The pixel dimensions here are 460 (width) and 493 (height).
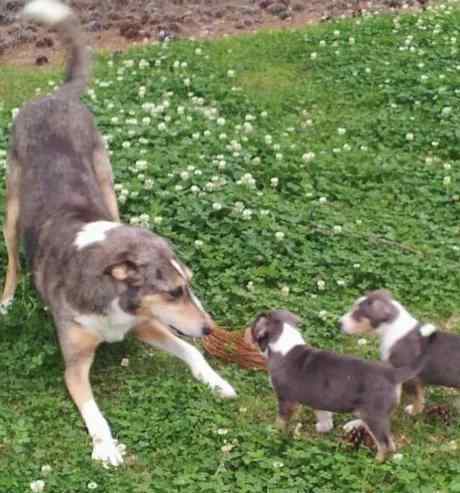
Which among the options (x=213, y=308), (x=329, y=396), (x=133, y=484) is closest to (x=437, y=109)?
(x=213, y=308)

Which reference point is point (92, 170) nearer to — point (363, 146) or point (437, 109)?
point (363, 146)

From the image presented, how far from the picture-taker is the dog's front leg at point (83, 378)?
6723 millimetres

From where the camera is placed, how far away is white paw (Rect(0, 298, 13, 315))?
8.33m

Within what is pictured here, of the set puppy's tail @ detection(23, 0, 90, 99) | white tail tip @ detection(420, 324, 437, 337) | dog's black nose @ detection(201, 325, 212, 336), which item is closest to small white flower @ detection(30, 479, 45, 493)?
dog's black nose @ detection(201, 325, 212, 336)

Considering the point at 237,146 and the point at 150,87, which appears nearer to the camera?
the point at 237,146

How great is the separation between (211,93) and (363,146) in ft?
7.28

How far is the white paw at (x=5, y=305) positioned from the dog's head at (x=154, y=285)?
159 cm

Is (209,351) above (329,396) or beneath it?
beneath

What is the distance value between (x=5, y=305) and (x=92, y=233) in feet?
4.66

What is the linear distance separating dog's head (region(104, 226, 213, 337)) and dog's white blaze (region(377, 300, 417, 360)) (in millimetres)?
1137

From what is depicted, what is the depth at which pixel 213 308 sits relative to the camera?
841 centimetres

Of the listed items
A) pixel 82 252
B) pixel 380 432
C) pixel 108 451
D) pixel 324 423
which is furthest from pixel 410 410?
pixel 82 252

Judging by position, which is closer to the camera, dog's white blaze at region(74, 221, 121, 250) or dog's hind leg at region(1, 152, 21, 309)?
dog's white blaze at region(74, 221, 121, 250)

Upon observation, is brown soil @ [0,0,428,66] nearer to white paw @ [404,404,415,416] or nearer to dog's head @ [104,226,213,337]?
dog's head @ [104,226,213,337]
